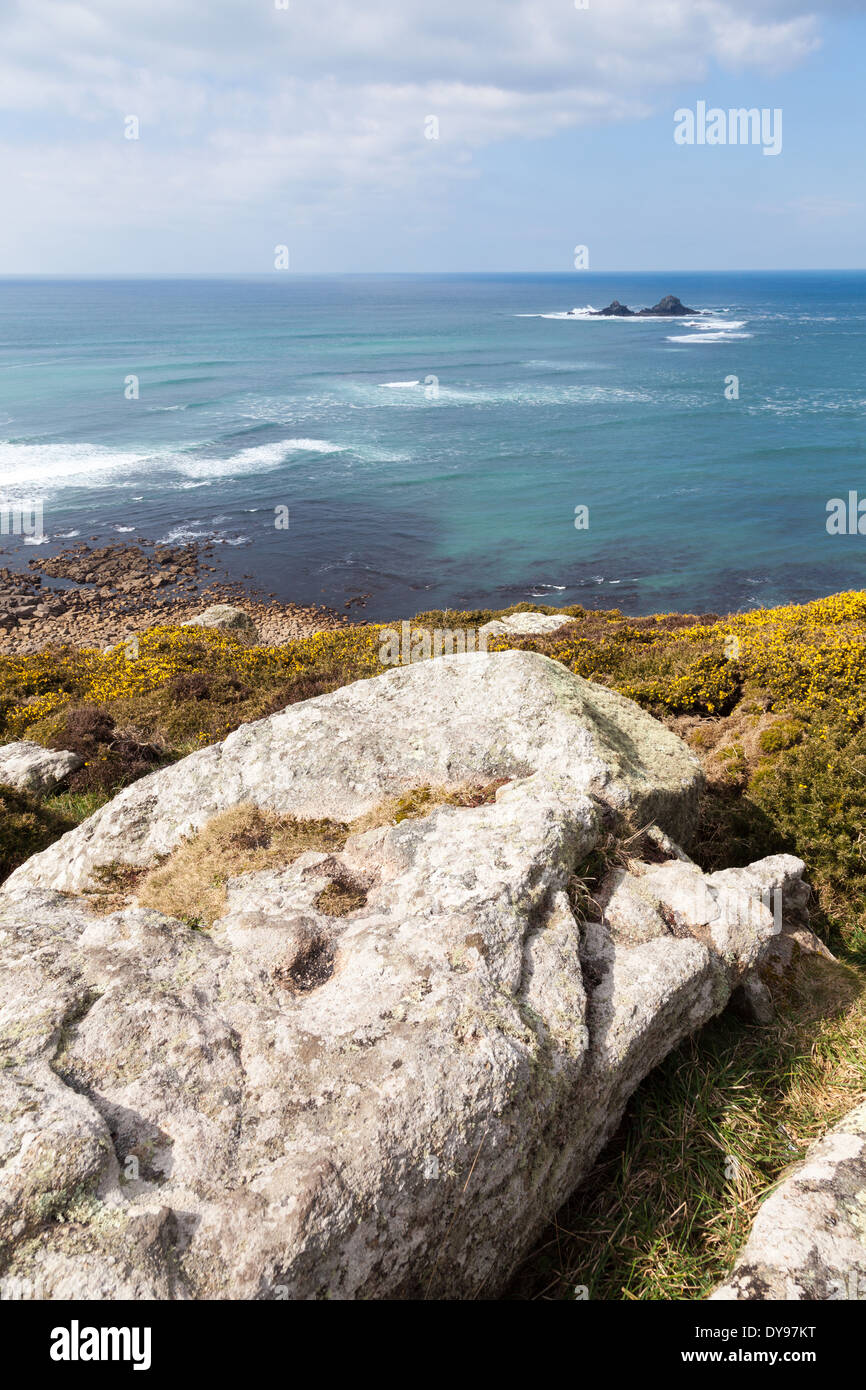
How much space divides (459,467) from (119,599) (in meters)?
28.2

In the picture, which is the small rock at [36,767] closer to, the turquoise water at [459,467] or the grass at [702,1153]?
the grass at [702,1153]

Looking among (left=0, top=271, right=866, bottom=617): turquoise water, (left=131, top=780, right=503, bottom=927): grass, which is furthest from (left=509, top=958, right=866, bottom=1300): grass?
(left=0, top=271, right=866, bottom=617): turquoise water

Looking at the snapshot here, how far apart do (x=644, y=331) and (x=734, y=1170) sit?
167m

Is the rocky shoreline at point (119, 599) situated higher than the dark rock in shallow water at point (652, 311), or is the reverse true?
the dark rock in shallow water at point (652, 311)

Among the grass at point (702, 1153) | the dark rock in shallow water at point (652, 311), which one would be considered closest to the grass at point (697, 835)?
the grass at point (702, 1153)

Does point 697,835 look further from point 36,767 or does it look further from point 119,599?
point 119,599

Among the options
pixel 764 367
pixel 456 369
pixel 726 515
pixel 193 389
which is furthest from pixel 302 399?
pixel 764 367

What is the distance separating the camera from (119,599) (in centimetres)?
3681

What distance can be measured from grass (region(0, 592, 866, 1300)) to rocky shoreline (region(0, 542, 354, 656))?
14.9 m

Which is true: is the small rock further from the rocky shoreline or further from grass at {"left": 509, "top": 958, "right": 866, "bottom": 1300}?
the rocky shoreline

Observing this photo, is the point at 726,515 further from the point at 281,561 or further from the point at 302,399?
the point at 302,399

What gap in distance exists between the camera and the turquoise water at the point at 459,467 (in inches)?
1499

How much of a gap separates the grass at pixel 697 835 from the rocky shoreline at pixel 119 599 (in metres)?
14.9

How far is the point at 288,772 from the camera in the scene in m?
7.74
